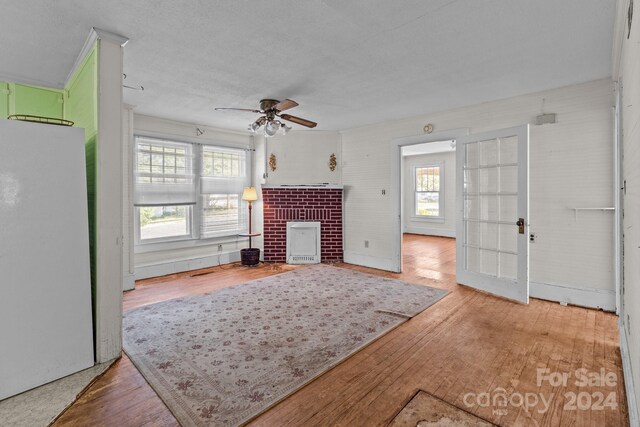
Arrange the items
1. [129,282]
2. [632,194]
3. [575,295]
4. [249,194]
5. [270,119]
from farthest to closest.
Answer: [249,194] < [129,282] < [270,119] < [575,295] < [632,194]

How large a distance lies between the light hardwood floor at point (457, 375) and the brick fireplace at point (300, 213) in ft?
9.35

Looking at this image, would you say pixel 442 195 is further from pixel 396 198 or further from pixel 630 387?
pixel 630 387

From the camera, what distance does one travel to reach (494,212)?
4035mm

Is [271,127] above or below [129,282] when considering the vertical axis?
above

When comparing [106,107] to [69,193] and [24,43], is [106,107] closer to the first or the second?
[69,193]

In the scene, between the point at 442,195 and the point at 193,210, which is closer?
the point at 193,210

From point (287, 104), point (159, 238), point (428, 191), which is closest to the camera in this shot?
point (287, 104)

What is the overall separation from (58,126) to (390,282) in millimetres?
4120

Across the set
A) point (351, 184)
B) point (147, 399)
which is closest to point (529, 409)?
point (147, 399)

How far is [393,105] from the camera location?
14.2 ft

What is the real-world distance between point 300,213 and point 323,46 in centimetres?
373

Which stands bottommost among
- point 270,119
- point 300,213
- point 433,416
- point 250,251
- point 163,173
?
point 433,416

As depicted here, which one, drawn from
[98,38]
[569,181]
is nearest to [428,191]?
[569,181]

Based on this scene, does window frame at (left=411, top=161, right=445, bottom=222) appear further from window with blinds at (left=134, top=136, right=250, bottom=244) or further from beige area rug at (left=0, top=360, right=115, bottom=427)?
beige area rug at (left=0, top=360, right=115, bottom=427)
